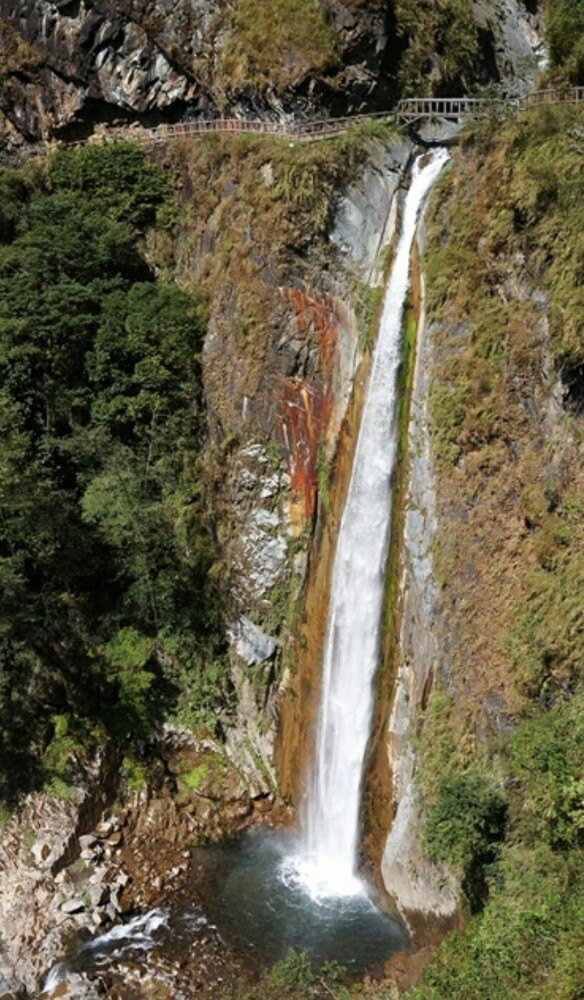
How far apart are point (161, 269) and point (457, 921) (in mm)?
17667

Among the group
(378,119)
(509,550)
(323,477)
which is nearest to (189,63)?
(378,119)

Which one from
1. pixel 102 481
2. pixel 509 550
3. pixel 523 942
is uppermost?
pixel 102 481

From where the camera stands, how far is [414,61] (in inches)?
884

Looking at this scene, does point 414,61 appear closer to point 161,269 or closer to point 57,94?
point 161,269

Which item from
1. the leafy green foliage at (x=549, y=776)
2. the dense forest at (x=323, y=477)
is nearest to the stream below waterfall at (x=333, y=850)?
the dense forest at (x=323, y=477)

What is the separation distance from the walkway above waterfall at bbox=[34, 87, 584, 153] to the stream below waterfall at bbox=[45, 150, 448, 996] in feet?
9.95

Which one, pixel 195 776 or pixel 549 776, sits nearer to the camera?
pixel 549 776

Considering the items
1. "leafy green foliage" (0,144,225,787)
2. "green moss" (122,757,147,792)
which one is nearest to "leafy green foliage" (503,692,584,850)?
"green moss" (122,757,147,792)

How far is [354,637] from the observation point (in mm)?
17062

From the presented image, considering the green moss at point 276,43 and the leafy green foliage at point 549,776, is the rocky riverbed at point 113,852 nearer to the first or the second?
the leafy green foliage at point 549,776

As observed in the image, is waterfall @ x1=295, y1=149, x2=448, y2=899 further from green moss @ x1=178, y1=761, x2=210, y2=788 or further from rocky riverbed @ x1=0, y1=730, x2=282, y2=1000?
green moss @ x1=178, y1=761, x2=210, y2=788

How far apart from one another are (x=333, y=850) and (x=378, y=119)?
57.7 ft

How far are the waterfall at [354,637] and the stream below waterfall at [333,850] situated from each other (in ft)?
0.08

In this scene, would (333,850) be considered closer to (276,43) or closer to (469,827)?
(469,827)
